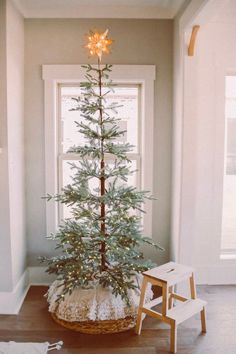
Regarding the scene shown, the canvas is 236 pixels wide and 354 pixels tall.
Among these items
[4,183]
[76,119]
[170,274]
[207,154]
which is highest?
[76,119]

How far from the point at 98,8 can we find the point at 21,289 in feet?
8.81

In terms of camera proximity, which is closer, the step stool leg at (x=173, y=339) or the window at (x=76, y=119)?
the step stool leg at (x=173, y=339)

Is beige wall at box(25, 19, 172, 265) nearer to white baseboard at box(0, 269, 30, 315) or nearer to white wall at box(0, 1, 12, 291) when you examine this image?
white wall at box(0, 1, 12, 291)

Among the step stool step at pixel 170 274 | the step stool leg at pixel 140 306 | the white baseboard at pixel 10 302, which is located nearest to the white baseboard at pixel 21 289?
the white baseboard at pixel 10 302

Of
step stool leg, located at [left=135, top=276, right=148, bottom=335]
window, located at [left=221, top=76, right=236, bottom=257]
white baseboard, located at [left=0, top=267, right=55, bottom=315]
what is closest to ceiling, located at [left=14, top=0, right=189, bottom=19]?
window, located at [left=221, top=76, right=236, bottom=257]

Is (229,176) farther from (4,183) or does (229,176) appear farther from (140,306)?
(4,183)

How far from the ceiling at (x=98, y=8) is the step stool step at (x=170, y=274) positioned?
223 cm

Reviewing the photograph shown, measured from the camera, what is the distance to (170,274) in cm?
296

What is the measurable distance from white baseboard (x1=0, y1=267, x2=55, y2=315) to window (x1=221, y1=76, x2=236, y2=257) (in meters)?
1.87

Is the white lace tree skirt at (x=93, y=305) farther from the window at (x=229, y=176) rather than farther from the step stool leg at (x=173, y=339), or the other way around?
the window at (x=229, y=176)

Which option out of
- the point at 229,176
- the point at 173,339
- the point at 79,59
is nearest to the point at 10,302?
the point at 173,339

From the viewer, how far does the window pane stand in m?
3.86

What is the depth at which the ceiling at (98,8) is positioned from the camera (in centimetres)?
345

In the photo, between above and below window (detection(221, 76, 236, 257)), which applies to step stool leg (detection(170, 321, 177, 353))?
below
